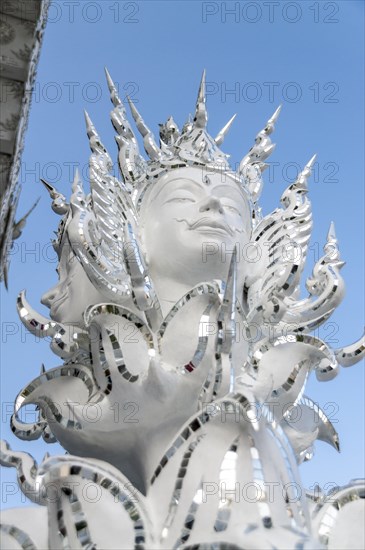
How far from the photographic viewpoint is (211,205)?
277 inches

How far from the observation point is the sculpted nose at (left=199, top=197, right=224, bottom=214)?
702 cm

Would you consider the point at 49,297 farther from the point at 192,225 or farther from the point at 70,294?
the point at 192,225

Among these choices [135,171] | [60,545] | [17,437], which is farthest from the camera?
Answer: [135,171]

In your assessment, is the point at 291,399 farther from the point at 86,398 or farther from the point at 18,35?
the point at 18,35

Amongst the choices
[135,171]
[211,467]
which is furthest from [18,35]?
[211,467]

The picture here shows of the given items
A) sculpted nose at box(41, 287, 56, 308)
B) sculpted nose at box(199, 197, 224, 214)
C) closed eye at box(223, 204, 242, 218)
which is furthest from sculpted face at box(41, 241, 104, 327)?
closed eye at box(223, 204, 242, 218)

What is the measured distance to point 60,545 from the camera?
17.7 ft

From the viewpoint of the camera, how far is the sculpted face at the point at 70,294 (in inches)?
277

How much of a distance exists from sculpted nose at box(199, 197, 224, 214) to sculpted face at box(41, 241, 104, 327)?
923mm

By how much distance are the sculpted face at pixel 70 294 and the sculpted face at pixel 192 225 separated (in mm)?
468

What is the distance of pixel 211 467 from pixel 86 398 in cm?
127

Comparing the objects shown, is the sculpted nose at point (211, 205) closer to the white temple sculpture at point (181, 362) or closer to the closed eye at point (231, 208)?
the white temple sculpture at point (181, 362)

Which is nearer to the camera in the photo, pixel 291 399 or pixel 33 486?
pixel 33 486

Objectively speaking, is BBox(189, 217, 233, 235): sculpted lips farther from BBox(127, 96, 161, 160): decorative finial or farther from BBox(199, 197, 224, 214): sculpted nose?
BBox(127, 96, 161, 160): decorative finial
